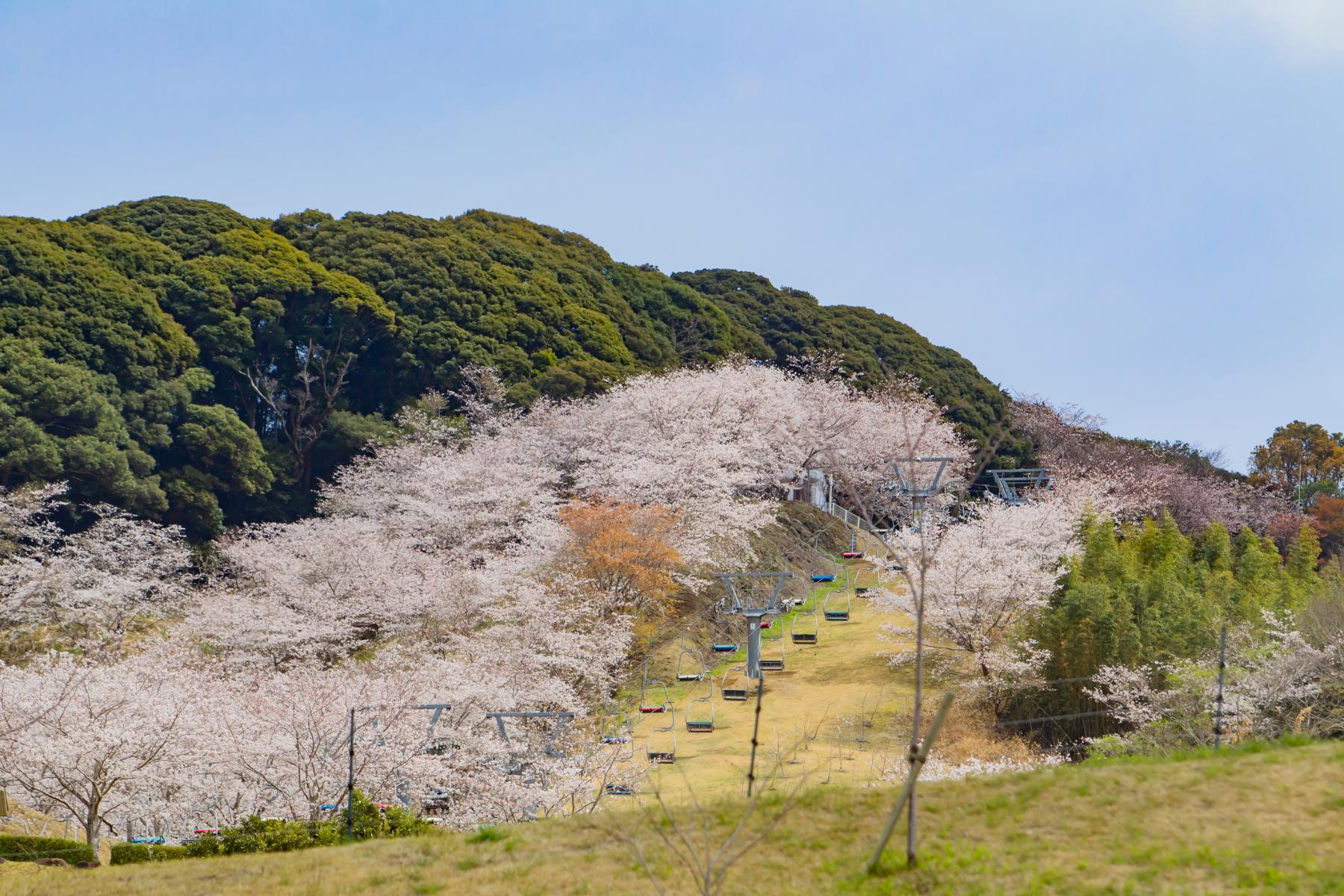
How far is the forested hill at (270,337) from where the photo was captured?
104ft

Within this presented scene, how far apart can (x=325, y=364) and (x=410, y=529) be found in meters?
12.3

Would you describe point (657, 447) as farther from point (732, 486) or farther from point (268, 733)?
point (268, 733)

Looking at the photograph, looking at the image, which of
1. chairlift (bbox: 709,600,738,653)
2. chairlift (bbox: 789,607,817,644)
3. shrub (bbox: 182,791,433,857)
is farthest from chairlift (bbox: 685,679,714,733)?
shrub (bbox: 182,791,433,857)

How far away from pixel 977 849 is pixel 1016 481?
37.7m

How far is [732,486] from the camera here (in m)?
32.6

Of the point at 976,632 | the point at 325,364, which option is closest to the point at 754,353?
the point at 325,364

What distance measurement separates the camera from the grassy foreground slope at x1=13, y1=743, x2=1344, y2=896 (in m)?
8.49

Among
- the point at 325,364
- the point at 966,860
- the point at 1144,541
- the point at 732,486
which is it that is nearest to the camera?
the point at 966,860

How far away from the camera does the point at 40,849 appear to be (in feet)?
45.8

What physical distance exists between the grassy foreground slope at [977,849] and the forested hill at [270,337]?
22.7m

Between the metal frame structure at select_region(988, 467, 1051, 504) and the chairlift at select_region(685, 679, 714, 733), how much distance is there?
1635 centimetres

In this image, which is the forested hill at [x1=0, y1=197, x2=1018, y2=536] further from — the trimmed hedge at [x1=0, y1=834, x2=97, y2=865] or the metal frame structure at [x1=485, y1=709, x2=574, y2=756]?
the trimmed hedge at [x1=0, y1=834, x2=97, y2=865]

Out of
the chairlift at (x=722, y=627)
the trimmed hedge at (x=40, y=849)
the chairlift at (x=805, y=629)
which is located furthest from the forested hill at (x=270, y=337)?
Answer: the trimmed hedge at (x=40, y=849)

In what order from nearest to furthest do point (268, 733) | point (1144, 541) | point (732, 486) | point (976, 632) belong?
point (268, 733), point (976, 632), point (1144, 541), point (732, 486)
